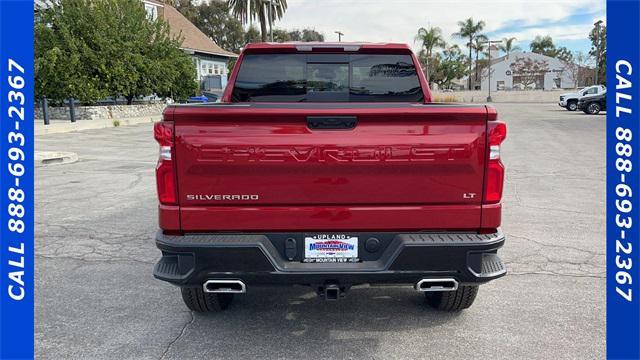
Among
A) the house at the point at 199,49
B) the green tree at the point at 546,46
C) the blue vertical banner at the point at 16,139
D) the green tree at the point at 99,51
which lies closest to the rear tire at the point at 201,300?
the blue vertical banner at the point at 16,139

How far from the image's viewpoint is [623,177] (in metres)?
2.35

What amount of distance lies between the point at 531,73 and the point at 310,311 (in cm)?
9198

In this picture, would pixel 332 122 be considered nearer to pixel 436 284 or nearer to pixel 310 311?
pixel 436 284

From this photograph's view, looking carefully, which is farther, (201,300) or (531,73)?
(531,73)

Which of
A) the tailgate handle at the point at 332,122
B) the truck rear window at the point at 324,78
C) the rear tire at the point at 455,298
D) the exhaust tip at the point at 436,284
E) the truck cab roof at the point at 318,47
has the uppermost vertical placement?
the truck cab roof at the point at 318,47

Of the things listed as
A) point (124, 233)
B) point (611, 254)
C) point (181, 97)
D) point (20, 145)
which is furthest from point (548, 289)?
point (181, 97)

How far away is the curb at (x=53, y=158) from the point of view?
12609 millimetres

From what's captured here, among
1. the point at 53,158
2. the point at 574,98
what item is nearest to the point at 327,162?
the point at 53,158

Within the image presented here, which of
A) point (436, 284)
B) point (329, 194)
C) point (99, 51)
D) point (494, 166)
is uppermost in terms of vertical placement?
point (99, 51)

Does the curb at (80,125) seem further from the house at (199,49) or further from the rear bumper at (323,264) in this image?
the rear bumper at (323,264)

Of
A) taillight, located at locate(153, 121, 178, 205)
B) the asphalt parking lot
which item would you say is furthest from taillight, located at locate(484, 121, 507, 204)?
taillight, located at locate(153, 121, 178, 205)

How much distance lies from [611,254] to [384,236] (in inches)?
46.5

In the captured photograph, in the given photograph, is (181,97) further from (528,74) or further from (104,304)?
(528,74)

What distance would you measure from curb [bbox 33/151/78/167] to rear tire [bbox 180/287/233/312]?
10284 mm
